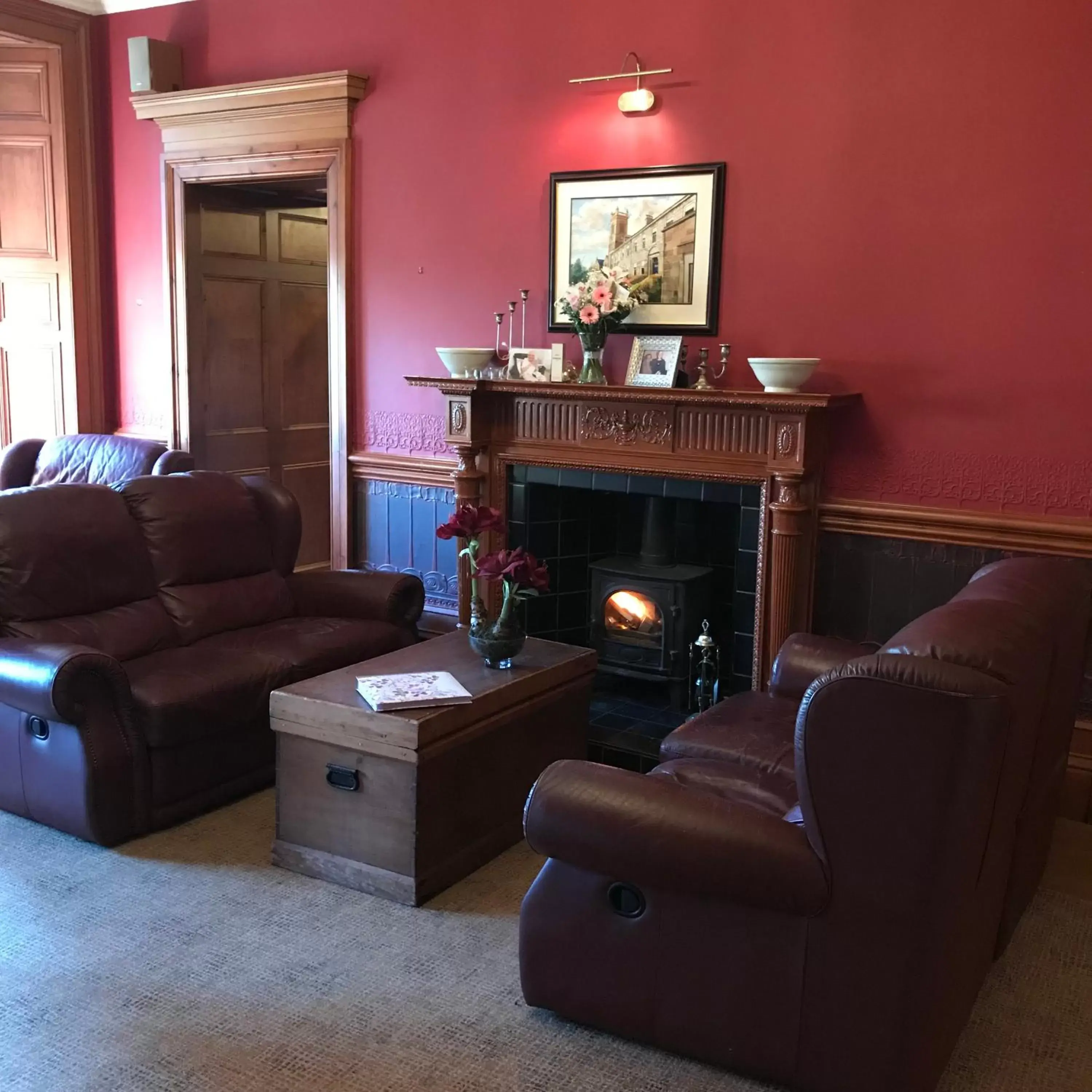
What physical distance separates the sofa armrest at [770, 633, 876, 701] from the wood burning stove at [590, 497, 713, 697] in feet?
2.66

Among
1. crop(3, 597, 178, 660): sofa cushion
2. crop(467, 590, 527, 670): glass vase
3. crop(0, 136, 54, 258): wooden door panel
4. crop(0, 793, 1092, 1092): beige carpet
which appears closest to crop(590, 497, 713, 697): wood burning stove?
crop(467, 590, 527, 670): glass vase

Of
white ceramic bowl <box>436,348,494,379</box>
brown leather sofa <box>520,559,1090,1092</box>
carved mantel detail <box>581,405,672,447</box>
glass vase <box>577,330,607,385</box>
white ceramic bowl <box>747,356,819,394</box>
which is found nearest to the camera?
brown leather sofa <box>520,559,1090,1092</box>

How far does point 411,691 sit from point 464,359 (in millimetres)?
1854

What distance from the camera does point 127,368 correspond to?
5922 millimetres

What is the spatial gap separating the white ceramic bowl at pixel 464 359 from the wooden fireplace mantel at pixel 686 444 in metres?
0.11

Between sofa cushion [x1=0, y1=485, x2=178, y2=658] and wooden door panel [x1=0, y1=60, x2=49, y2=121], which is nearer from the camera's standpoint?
sofa cushion [x1=0, y1=485, x2=178, y2=658]

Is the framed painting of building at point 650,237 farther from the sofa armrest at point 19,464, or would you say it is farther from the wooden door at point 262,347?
the sofa armrest at point 19,464

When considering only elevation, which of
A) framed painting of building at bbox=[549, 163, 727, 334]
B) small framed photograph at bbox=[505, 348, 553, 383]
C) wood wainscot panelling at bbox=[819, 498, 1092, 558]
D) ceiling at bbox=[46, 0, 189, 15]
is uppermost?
ceiling at bbox=[46, 0, 189, 15]

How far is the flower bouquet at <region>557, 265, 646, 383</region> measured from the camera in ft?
13.7

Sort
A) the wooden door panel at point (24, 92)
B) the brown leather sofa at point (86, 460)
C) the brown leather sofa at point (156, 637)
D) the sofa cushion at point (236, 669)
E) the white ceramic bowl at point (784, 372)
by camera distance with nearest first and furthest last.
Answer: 1. the brown leather sofa at point (156, 637)
2. the sofa cushion at point (236, 669)
3. the white ceramic bowl at point (784, 372)
4. the brown leather sofa at point (86, 460)
5. the wooden door panel at point (24, 92)

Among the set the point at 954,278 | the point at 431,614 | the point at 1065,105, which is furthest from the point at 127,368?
the point at 1065,105

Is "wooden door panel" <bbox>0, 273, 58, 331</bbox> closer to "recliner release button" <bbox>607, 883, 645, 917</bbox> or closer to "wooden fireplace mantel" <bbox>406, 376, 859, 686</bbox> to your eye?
"wooden fireplace mantel" <bbox>406, 376, 859, 686</bbox>

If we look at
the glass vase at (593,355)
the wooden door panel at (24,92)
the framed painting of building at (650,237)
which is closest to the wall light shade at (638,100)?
the framed painting of building at (650,237)

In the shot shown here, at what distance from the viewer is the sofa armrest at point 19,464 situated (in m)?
5.44
